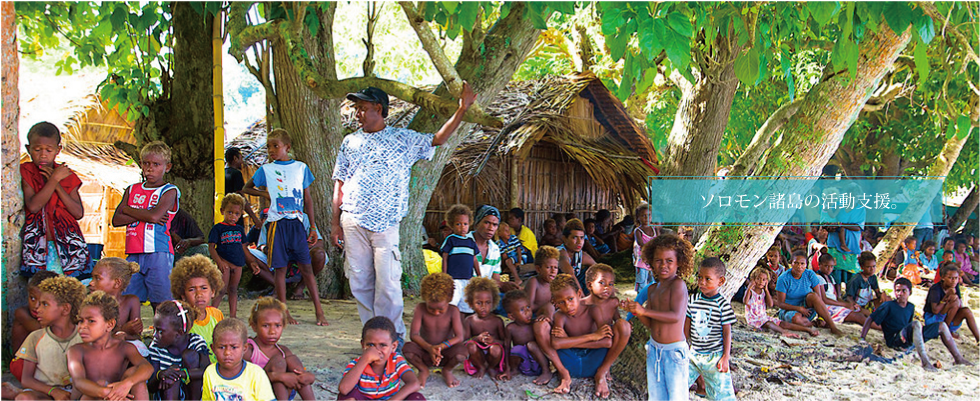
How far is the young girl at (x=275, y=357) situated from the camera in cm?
327

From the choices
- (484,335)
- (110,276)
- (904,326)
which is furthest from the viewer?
(904,326)

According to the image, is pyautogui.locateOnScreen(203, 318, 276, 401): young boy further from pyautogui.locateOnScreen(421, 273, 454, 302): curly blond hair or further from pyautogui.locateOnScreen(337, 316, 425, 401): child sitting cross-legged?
pyautogui.locateOnScreen(421, 273, 454, 302): curly blond hair

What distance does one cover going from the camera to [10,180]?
→ 128 inches

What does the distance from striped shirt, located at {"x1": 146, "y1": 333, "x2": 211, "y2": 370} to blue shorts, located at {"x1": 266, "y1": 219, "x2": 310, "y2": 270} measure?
1.52 metres

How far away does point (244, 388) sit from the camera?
3021mm

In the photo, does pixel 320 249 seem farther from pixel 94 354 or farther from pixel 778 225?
pixel 778 225

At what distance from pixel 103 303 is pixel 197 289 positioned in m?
0.56

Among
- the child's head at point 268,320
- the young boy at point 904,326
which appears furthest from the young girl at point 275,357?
the young boy at point 904,326

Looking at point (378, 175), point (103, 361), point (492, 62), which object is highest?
point (492, 62)

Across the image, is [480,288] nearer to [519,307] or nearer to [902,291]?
[519,307]

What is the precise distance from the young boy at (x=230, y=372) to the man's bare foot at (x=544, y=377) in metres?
1.68

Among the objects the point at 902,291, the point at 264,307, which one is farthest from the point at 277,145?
the point at 902,291

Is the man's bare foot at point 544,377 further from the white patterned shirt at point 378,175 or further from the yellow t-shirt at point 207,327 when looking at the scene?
the yellow t-shirt at point 207,327

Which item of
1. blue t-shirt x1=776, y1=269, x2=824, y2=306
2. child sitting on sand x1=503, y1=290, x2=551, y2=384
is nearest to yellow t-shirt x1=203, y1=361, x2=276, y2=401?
child sitting on sand x1=503, y1=290, x2=551, y2=384
